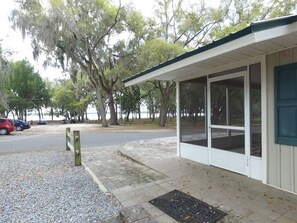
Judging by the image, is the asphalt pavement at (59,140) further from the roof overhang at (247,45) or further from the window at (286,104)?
the window at (286,104)

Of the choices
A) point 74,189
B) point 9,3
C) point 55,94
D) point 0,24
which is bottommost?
point 74,189

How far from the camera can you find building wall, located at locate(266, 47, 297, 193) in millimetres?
3336

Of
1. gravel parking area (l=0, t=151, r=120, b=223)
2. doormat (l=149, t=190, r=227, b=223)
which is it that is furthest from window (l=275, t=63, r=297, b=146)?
gravel parking area (l=0, t=151, r=120, b=223)

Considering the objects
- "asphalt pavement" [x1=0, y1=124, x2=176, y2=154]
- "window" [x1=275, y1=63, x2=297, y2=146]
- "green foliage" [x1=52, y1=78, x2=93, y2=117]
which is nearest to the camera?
"window" [x1=275, y1=63, x2=297, y2=146]

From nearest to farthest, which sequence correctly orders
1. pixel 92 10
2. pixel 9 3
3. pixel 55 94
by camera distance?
pixel 9 3, pixel 92 10, pixel 55 94

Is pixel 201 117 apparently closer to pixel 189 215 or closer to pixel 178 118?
pixel 178 118

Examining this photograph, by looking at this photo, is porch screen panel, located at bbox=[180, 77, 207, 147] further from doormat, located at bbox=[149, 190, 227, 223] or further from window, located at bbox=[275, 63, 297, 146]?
doormat, located at bbox=[149, 190, 227, 223]

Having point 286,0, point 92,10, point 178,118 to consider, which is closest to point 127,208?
point 178,118

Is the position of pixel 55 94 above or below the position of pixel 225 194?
above

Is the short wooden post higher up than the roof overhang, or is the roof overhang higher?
the roof overhang

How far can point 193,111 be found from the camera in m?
5.59

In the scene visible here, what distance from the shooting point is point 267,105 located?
368cm

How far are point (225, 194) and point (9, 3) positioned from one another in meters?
18.4

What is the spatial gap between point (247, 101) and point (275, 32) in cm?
172
